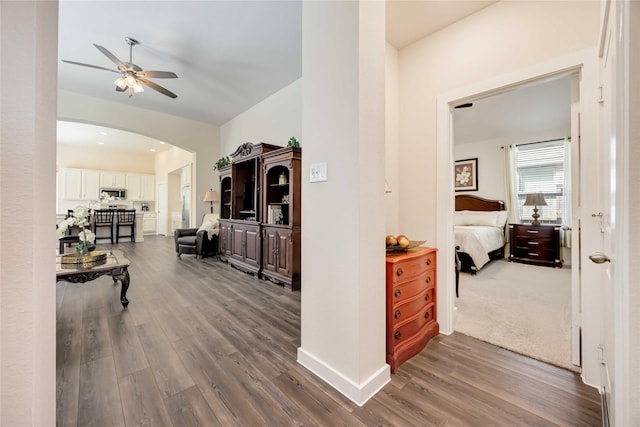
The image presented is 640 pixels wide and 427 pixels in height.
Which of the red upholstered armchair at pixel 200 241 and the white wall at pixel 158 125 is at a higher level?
the white wall at pixel 158 125

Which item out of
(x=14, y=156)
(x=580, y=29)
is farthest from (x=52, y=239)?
(x=580, y=29)

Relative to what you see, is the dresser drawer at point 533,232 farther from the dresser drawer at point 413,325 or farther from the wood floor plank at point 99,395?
the wood floor plank at point 99,395

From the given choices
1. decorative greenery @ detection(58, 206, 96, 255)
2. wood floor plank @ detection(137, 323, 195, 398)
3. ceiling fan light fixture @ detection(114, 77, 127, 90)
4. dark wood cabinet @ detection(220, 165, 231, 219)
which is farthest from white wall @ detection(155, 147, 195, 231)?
wood floor plank @ detection(137, 323, 195, 398)

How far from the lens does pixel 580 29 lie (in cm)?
161

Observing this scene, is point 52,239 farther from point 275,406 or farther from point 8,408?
point 275,406

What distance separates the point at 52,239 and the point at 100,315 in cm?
241

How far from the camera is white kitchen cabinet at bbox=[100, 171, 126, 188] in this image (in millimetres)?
8781

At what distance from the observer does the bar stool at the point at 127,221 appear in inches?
292

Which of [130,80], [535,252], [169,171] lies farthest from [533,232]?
[169,171]

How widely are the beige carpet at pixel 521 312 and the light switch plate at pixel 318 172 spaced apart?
1.88 m

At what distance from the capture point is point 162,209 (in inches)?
373

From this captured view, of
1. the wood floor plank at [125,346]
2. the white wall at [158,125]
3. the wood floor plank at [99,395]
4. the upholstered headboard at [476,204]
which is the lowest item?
the wood floor plank at [99,395]

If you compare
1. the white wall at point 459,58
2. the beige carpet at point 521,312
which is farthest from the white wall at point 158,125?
the beige carpet at point 521,312

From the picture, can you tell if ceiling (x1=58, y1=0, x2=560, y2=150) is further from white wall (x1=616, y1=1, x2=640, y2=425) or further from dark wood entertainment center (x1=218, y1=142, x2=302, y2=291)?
white wall (x1=616, y1=1, x2=640, y2=425)
